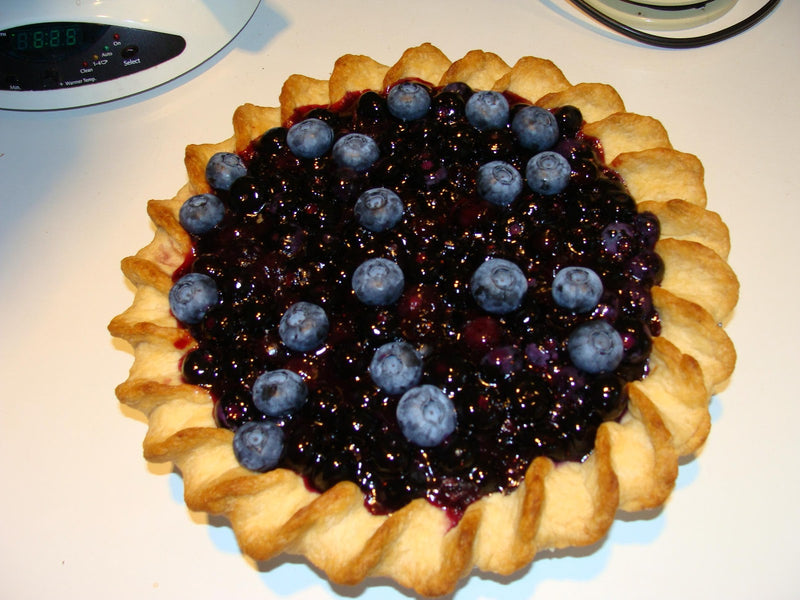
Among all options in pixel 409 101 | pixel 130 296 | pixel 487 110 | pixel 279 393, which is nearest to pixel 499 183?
pixel 487 110

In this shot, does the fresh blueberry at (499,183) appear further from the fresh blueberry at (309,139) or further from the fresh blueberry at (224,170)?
the fresh blueberry at (224,170)

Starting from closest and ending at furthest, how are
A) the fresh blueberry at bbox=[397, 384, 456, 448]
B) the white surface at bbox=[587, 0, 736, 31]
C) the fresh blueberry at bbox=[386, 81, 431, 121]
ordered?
the fresh blueberry at bbox=[397, 384, 456, 448] < the fresh blueberry at bbox=[386, 81, 431, 121] < the white surface at bbox=[587, 0, 736, 31]

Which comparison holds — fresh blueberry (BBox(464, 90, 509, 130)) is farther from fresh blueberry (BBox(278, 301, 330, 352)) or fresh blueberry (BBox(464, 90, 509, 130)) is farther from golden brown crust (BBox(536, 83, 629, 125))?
fresh blueberry (BBox(278, 301, 330, 352))

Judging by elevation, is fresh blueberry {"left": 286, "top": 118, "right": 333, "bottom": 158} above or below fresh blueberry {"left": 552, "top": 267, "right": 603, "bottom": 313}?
above

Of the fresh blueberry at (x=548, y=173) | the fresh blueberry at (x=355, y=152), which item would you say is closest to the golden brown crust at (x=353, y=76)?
the fresh blueberry at (x=355, y=152)

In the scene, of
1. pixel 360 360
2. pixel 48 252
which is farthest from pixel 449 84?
pixel 48 252

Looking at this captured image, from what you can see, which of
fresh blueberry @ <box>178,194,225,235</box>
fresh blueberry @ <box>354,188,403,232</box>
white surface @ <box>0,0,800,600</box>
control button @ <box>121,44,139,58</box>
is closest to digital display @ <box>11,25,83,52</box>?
control button @ <box>121,44,139,58</box>

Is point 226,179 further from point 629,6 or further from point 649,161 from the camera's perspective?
point 629,6
